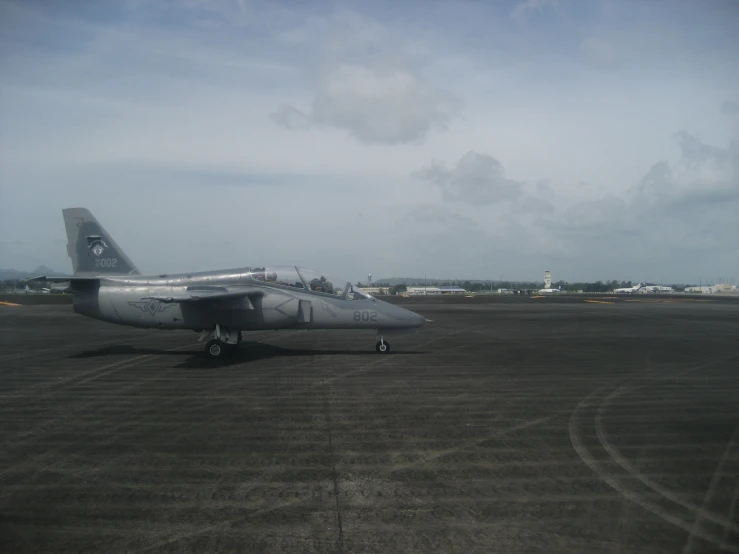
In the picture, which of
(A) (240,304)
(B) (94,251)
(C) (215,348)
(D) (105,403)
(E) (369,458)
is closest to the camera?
(E) (369,458)

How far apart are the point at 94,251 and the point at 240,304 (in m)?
6.07

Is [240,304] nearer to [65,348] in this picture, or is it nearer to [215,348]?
[215,348]

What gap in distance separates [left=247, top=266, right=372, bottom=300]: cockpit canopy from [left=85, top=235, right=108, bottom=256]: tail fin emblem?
5638 mm

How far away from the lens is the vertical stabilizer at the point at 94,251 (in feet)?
61.1

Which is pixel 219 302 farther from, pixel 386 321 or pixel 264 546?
pixel 264 546

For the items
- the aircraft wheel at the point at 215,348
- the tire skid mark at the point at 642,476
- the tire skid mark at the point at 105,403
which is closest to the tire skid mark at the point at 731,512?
the tire skid mark at the point at 642,476

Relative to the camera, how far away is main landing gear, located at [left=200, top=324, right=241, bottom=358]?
54.3 ft

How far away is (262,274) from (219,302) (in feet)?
5.56

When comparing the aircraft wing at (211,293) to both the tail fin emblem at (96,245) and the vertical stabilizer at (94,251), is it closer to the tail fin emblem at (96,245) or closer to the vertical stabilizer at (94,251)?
the vertical stabilizer at (94,251)

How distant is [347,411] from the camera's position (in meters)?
9.70

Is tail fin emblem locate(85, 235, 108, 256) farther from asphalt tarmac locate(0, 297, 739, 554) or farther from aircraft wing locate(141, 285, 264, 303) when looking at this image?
asphalt tarmac locate(0, 297, 739, 554)

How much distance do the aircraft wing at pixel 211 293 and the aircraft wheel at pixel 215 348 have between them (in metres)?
1.40

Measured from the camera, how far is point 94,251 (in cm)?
1866

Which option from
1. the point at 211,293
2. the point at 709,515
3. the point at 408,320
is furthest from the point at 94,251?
the point at 709,515
